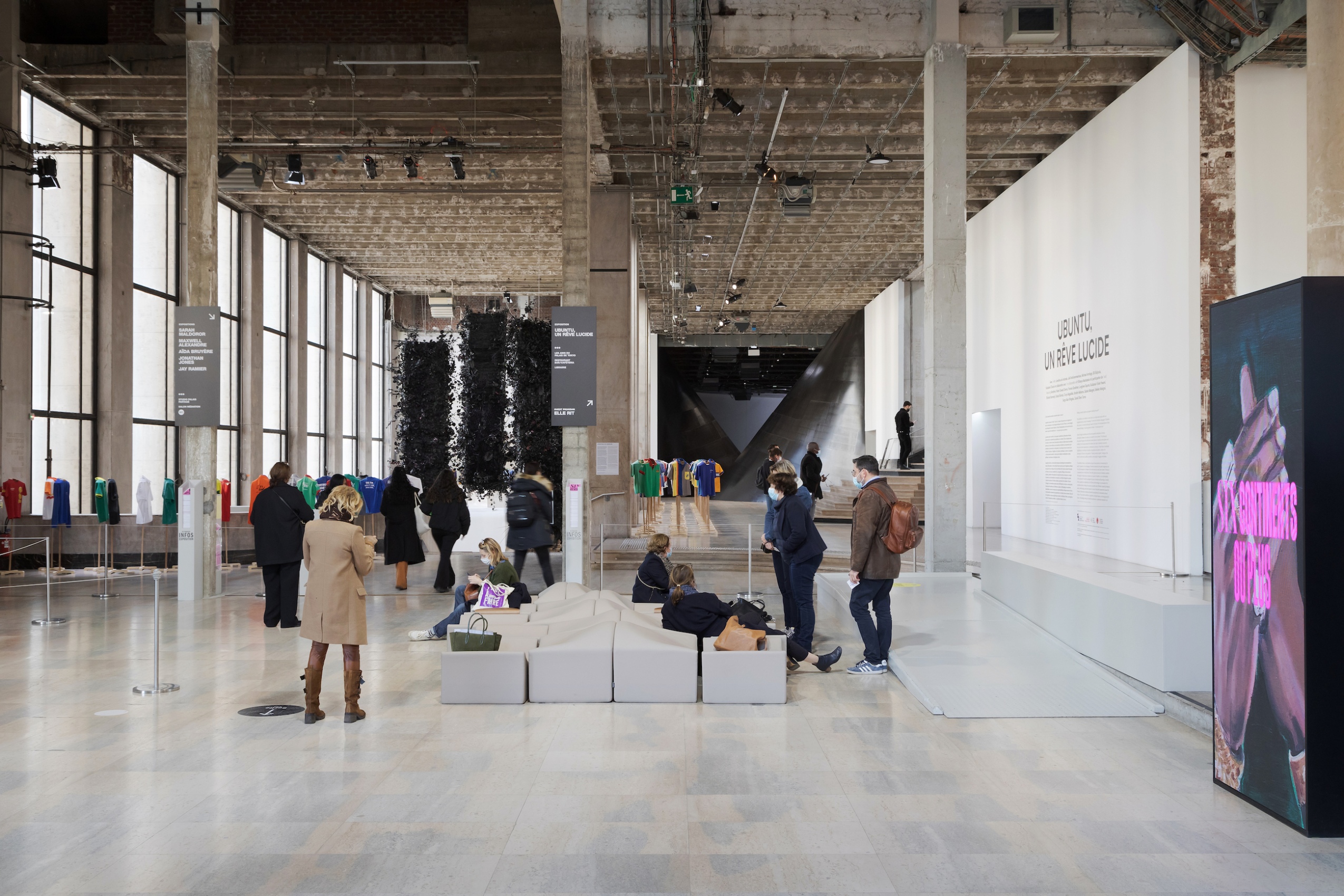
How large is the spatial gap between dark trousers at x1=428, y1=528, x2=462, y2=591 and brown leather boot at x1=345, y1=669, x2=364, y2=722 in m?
5.24

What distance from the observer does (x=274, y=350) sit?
23.1 m

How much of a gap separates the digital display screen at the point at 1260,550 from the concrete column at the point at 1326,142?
5076mm

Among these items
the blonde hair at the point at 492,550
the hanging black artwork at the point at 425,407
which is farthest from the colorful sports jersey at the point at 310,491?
the blonde hair at the point at 492,550

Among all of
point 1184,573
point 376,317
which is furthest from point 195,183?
point 376,317

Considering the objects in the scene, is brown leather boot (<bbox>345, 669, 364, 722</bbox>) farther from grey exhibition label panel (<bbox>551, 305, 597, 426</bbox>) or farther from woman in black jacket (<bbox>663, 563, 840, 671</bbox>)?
grey exhibition label panel (<bbox>551, 305, 597, 426</bbox>)

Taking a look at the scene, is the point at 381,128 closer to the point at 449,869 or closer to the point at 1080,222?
the point at 1080,222

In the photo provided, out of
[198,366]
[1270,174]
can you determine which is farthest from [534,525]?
[1270,174]

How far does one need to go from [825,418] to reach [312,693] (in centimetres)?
2705

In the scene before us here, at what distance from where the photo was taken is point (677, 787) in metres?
4.25

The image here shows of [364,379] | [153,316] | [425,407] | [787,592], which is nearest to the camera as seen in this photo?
[787,592]

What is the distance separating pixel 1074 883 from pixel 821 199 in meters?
17.0

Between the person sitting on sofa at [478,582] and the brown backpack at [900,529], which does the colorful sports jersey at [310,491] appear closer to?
the person sitting on sofa at [478,582]

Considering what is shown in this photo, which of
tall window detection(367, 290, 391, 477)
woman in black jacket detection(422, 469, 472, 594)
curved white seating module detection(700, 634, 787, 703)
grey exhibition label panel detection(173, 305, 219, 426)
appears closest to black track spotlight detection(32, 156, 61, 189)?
grey exhibition label panel detection(173, 305, 219, 426)

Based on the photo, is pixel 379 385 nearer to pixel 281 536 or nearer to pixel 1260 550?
pixel 281 536
